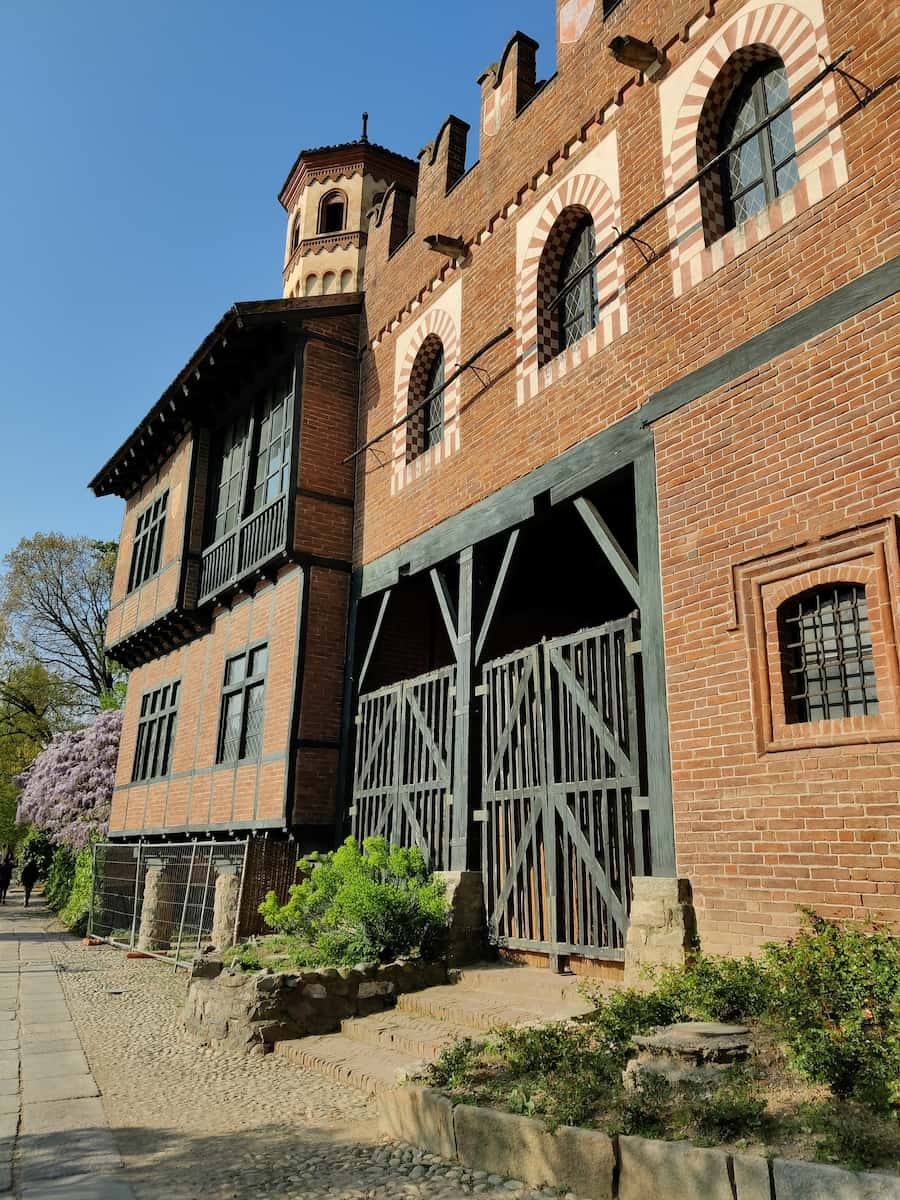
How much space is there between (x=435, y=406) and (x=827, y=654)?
7096mm

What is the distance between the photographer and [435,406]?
11648mm

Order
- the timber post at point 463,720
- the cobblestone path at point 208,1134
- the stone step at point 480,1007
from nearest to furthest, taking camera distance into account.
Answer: the cobblestone path at point 208,1134, the stone step at point 480,1007, the timber post at point 463,720

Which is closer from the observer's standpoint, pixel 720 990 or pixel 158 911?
pixel 720 990

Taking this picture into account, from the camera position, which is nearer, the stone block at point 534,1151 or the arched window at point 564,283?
the stone block at point 534,1151

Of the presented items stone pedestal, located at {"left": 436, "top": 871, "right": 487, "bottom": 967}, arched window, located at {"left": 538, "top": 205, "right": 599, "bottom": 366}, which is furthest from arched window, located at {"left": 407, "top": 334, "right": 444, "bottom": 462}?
stone pedestal, located at {"left": 436, "top": 871, "right": 487, "bottom": 967}

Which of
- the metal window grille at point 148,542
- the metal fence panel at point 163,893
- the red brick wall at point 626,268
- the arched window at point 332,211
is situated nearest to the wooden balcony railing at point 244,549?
the red brick wall at point 626,268

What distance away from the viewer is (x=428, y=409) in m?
11.8

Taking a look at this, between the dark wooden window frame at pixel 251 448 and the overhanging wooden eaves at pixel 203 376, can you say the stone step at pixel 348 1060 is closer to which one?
the dark wooden window frame at pixel 251 448

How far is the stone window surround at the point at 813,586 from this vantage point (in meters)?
5.32

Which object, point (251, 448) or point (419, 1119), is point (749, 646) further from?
point (251, 448)

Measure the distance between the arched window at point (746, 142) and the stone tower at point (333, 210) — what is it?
38.1ft

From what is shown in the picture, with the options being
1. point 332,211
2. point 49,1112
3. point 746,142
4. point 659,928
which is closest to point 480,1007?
point 659,928

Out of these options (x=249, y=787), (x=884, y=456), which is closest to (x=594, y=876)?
(x=884, y=456)

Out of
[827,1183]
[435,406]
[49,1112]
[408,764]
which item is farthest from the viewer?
[435,406]
